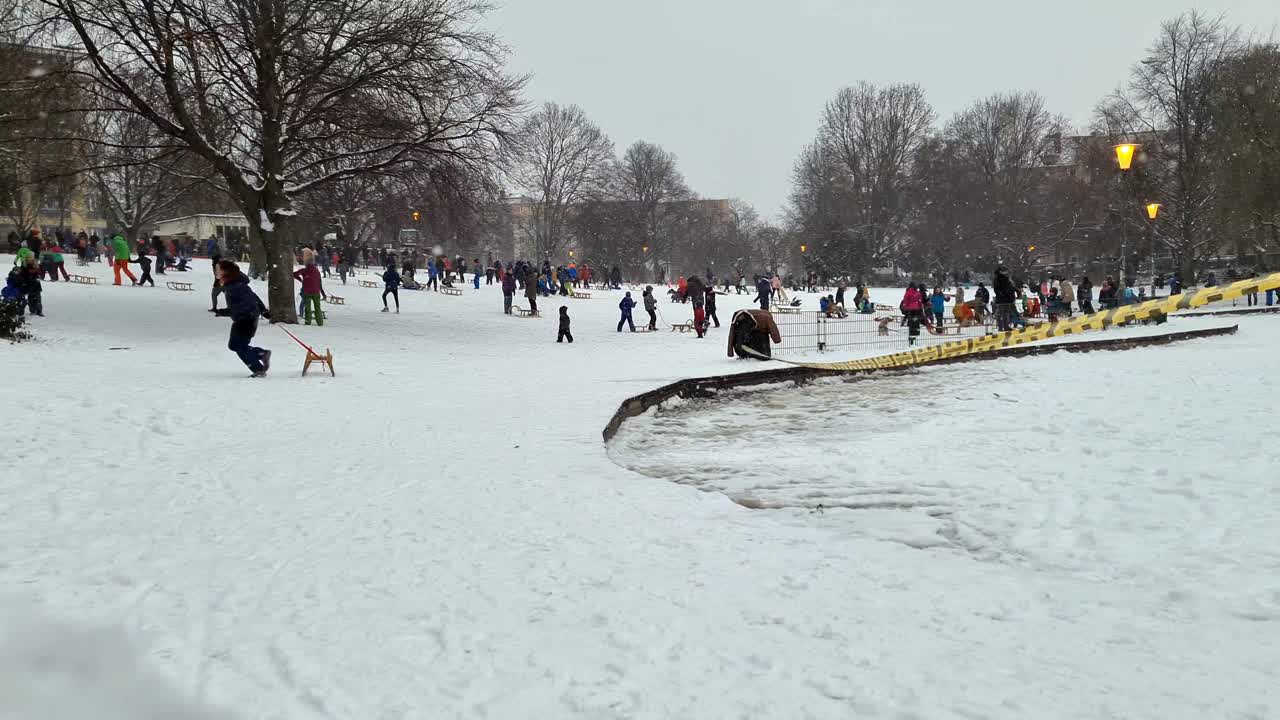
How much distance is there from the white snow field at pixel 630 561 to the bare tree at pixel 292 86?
1015 cm

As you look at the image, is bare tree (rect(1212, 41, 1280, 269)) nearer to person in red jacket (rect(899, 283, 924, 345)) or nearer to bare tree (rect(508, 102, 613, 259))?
person in red jacket (rect(899, 283, 924, 345))

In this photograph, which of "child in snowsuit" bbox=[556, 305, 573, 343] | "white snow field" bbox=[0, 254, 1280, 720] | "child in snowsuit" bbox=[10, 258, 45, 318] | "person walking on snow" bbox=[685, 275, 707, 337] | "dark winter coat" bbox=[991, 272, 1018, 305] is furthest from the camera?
"person walking on snow" bbox=[685, 275, 707, 337]

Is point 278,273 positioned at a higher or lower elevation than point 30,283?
higher

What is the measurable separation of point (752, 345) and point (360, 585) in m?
13.1

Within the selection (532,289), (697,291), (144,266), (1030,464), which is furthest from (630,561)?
(144,266)

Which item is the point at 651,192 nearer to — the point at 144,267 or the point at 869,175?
the point at 869,175

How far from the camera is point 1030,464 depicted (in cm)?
698

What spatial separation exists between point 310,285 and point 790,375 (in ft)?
41.1

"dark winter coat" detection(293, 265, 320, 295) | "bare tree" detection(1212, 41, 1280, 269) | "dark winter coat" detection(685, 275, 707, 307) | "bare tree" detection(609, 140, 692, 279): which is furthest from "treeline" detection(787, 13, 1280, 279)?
"dark winter coat" detection(293, 265, 320, 295)

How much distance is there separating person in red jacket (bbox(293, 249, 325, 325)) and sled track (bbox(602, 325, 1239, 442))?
11318mm

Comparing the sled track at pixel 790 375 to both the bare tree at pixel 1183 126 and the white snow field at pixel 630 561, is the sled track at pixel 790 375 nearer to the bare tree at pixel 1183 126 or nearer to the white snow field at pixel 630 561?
the white snow field at pixel 630 561

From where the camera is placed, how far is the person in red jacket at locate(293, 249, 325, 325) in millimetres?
19562

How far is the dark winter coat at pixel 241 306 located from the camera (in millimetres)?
11602

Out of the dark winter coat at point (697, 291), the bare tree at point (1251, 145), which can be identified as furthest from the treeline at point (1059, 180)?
the dark winter coat at point (697, 291)
